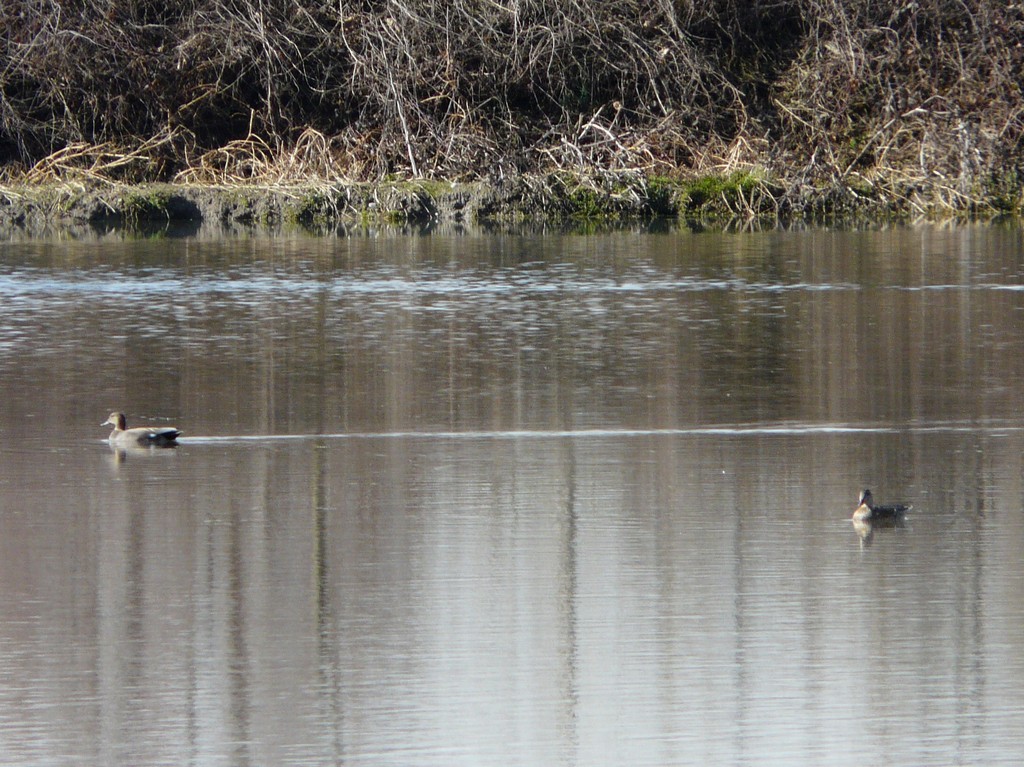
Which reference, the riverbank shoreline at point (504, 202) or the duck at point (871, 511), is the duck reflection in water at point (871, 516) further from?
the riverbank shoreline at point (504, 202)

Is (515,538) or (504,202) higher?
(504,202)

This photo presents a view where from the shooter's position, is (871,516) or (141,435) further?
(141,435)

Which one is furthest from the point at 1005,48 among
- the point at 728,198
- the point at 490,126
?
the point at 490,126

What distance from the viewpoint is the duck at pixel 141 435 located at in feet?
26.9

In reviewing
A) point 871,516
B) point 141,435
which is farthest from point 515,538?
point 141,435

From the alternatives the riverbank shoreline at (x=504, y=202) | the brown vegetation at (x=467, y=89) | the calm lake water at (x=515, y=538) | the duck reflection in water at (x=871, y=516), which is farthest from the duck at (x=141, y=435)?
the brown vegetation at (x=467, y=89)

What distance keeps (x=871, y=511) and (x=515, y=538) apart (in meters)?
1.26

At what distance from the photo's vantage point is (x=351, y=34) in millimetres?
23594

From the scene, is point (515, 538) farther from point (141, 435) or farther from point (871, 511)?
point (141, 435)

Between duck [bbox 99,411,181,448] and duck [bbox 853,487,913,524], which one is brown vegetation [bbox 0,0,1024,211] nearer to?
duck [bbox 99,411,181,448]

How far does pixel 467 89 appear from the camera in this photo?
76.3 feet

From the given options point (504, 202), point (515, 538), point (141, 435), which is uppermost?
point (504, 202)

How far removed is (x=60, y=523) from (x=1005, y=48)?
60.8 feet

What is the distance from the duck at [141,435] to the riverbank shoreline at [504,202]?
41.6ft
